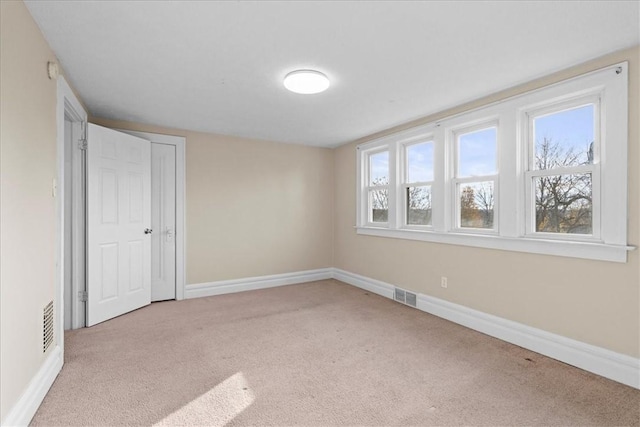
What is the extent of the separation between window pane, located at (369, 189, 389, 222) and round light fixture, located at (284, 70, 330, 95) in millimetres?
2202

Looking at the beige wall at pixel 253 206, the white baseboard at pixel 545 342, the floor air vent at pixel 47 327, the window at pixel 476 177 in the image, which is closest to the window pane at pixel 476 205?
the window at pixel 476 177

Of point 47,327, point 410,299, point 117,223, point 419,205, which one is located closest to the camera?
point 47,327

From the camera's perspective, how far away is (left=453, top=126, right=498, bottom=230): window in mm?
3240

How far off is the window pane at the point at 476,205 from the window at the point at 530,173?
0.03 feet

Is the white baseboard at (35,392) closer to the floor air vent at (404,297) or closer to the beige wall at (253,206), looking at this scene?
the beige wall at (253,206)

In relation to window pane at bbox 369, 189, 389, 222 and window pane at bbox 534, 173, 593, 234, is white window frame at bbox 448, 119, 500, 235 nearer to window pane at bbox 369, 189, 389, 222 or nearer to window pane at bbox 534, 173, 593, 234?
window pane at bbox 534, 173, 593, 234

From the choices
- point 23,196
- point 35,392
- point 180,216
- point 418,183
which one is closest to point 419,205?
point 418,183

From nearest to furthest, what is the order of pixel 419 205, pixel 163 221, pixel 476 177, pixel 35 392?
pixel 35 392 → pixel 476 177 → pixel 419 205 → pixel 163 221

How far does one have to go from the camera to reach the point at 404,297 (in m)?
4.08

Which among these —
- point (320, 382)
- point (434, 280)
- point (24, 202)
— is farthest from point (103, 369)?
point (434, 280)

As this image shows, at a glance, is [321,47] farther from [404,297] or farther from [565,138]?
[404,297]

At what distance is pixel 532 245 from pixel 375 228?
2115 mm

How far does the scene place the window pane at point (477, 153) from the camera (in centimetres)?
325

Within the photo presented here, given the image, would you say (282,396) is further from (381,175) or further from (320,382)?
(381,175)
